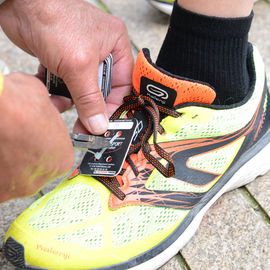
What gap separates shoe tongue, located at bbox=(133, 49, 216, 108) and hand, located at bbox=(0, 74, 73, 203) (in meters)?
0.31

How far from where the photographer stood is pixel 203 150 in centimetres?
95

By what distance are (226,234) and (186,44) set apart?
49 cm

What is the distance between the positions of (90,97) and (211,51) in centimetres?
31

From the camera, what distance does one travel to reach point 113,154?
0.93 meters

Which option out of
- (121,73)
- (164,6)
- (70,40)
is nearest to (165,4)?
(164,6)

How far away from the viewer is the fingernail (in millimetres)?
969

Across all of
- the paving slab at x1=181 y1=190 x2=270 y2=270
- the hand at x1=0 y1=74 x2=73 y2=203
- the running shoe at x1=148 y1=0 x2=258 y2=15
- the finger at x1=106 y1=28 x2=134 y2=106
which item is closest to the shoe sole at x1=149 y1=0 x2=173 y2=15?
the running shoe at x1=148 y1=0 x2=258 y2=15

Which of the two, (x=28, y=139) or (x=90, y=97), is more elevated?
(x=28, y=139)

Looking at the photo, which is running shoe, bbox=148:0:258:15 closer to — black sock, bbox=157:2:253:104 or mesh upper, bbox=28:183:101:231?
black sock, bbox=157:2:253:104

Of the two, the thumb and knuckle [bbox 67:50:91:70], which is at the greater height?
knuckle [bbox 67:50:91:70]

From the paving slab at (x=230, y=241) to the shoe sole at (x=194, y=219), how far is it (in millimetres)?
37

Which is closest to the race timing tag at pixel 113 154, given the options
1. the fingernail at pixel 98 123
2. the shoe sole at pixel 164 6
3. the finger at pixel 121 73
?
the fingernail at pixel 98 123

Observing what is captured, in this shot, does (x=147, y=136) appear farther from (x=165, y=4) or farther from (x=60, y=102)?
(x=165, y=4)

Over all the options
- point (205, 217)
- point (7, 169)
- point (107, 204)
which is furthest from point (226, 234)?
point (7, 169)
